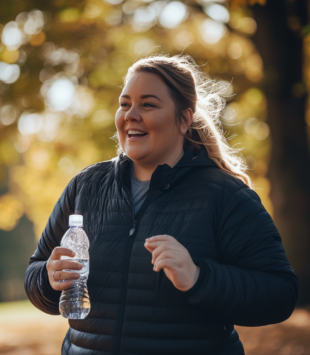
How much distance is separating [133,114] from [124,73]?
9.44 m

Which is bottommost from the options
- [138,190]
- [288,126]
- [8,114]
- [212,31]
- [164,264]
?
[164,264]

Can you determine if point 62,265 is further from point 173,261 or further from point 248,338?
point 248,338

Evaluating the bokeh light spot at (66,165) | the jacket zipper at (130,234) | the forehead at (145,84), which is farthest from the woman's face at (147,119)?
the bokeh light spot at (66,165)

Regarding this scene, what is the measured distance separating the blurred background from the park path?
1.2 inches

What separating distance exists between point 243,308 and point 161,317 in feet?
1.27

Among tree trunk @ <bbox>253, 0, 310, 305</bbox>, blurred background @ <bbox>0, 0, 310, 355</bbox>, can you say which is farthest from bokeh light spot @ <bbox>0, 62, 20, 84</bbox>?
tree trunk @ <bbox>253, 0, 310, 305</bbox>

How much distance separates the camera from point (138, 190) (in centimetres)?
283

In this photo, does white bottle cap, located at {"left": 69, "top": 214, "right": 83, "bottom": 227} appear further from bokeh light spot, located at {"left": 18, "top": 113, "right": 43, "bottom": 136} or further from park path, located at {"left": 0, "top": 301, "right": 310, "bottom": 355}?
bokeh light spot, located at {"left": 18, "top": 113, "right": 43, "bottom": 136}

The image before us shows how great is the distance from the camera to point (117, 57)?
473 inches

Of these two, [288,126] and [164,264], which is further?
[288,126]

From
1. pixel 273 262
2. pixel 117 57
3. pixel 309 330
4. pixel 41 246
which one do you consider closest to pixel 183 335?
pixel 273 262


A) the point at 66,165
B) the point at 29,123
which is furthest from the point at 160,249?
the point at 66,165

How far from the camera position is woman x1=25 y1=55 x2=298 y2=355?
2.31m

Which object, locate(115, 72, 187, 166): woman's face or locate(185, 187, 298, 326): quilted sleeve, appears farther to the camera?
locate(115, 72, 187, 166): woman's face
